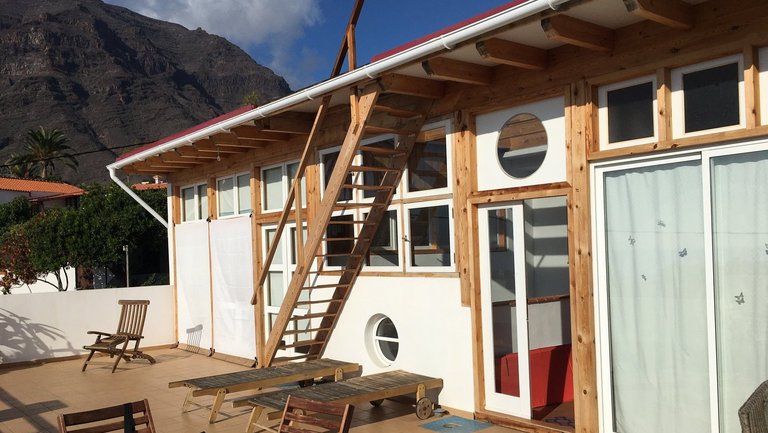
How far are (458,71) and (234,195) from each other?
5.45 metres

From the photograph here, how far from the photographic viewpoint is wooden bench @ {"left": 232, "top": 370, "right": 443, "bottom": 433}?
20.1 ft

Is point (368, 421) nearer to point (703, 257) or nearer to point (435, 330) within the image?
point (435, 330)

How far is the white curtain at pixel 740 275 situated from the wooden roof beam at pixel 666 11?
3.06ft

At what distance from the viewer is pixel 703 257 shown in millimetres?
4730

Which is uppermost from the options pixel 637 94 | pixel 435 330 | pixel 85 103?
pixel 85 103

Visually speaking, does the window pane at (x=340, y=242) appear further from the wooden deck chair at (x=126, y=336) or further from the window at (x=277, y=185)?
the wooden deck chair at (x=126, y=336)

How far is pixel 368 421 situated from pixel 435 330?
106 centimetres

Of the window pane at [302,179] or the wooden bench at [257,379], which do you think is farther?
the window pane at [302,179]

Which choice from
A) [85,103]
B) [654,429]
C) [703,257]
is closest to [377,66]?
[703,257]

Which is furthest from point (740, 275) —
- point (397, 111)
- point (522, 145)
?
point (397, 111)

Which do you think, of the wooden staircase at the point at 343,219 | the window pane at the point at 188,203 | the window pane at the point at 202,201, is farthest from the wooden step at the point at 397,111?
the window pane at the point at 188,203

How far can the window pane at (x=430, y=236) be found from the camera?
6.85 metres

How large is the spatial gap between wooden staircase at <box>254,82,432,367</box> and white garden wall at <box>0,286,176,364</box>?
154 inches

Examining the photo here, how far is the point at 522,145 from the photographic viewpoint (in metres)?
6.12
